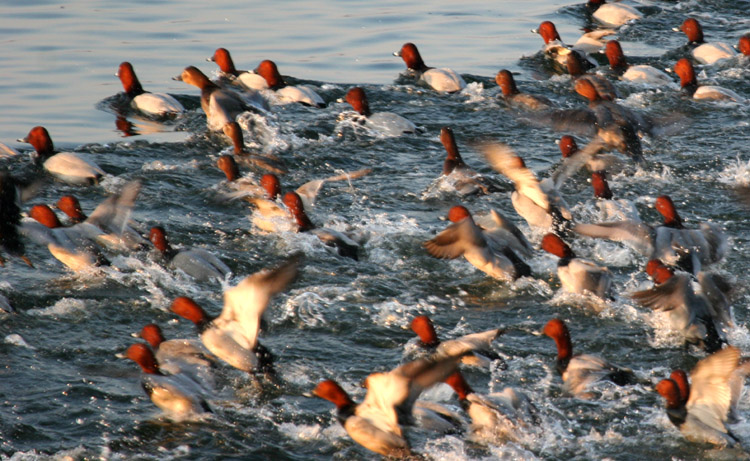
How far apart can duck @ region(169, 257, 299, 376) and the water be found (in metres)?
0.16

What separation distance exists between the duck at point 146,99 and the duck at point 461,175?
12.2 ft

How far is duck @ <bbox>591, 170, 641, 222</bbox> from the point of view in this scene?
29.0 feet

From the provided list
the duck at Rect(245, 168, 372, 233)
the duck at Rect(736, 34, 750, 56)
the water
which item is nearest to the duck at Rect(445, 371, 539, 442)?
the water

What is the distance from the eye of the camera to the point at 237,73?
1331 cm

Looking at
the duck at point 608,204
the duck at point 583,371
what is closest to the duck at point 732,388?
the duck at point 583,371

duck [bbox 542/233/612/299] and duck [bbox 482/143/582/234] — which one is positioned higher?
duck [bbox 482/143/582/234]

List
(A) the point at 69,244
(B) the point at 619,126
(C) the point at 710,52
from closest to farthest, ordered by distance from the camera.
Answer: (A) the point at 69,244, (B) the point at 619,126, (C) the point at 710,52

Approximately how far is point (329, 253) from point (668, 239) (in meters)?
2.70

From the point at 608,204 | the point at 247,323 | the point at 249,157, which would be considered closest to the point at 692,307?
the point at 608,204

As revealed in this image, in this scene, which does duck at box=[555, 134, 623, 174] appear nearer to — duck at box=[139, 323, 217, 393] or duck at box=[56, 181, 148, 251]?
duck at box=[56, 181, 148, 251]

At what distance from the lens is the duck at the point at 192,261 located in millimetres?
7828

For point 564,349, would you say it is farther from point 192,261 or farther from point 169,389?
point 192,261

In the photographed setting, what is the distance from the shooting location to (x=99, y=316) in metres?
7.31

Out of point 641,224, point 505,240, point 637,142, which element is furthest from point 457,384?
point 637,142
